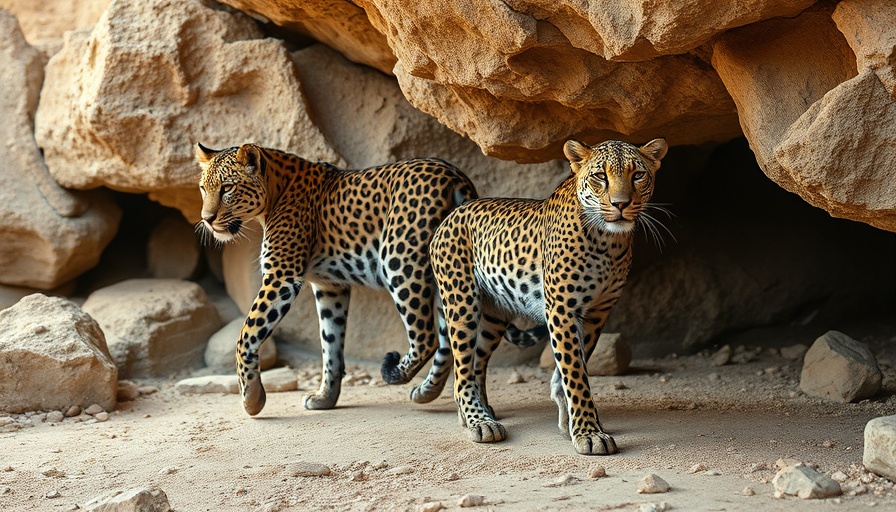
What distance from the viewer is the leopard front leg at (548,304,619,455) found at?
6004 millimetres

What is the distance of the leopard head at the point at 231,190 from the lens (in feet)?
24.2

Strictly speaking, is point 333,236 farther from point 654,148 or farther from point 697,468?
point 697,468

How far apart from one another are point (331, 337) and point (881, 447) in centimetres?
424

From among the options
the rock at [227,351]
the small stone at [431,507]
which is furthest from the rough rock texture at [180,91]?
the small stone at [431,507]

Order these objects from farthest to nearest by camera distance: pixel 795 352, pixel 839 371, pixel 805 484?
pixel 795 352
pixel 839 371
pixel 805 484

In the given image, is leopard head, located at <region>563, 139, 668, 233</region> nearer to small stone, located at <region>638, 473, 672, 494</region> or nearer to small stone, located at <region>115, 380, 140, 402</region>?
small stone, located at <region>638, 473, 672, 494</region>

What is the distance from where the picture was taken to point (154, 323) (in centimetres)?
919

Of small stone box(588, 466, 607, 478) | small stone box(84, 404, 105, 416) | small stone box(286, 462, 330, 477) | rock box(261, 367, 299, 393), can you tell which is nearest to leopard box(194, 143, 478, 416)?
rock box(261, 367, 299, 393)

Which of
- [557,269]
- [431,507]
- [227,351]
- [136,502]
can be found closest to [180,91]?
[227,351]

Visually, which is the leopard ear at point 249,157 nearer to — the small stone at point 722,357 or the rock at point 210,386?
the rock at point 210,386

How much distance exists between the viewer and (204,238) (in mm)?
10438

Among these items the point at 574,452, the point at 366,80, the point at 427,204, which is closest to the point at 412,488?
the point at 574,452

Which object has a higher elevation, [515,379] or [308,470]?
[515,379]

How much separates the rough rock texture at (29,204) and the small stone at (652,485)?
638 centimetres
